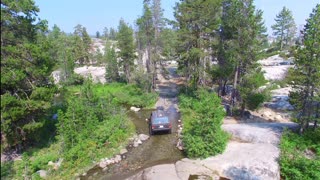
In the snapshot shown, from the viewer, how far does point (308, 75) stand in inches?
738

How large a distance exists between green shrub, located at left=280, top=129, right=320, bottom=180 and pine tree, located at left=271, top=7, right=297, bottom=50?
66.2 metres

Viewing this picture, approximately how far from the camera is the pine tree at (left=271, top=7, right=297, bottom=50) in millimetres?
77000

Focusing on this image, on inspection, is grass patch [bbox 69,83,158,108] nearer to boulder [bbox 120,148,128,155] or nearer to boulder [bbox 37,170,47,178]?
boulder [bbox 120,148,128,155]

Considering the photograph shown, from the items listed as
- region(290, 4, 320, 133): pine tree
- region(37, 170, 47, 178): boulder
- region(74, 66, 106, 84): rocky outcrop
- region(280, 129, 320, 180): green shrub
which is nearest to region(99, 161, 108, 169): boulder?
region(37, 170, 47, 178): boulder

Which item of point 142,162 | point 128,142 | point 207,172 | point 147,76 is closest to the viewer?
point 207,172

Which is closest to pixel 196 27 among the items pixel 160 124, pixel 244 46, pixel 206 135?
pixel 244 46

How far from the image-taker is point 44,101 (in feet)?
67.4

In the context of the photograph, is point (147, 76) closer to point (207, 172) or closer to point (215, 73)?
point (215, 73)

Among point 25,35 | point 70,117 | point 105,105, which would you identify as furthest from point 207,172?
point 25,35

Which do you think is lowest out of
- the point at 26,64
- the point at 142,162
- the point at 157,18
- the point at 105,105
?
the point at 142,162

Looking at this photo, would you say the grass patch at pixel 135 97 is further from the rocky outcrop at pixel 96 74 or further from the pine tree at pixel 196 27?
the rocky outcrop at pixel 96 74

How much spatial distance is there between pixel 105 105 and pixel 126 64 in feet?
85.3

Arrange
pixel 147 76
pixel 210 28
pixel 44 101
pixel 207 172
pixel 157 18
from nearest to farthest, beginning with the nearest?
pixel 207 172 < pixel 44 101 < pixel 210 28 < pixel 147 76 < pixel 157 18

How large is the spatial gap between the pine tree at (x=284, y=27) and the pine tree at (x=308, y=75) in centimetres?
6497
